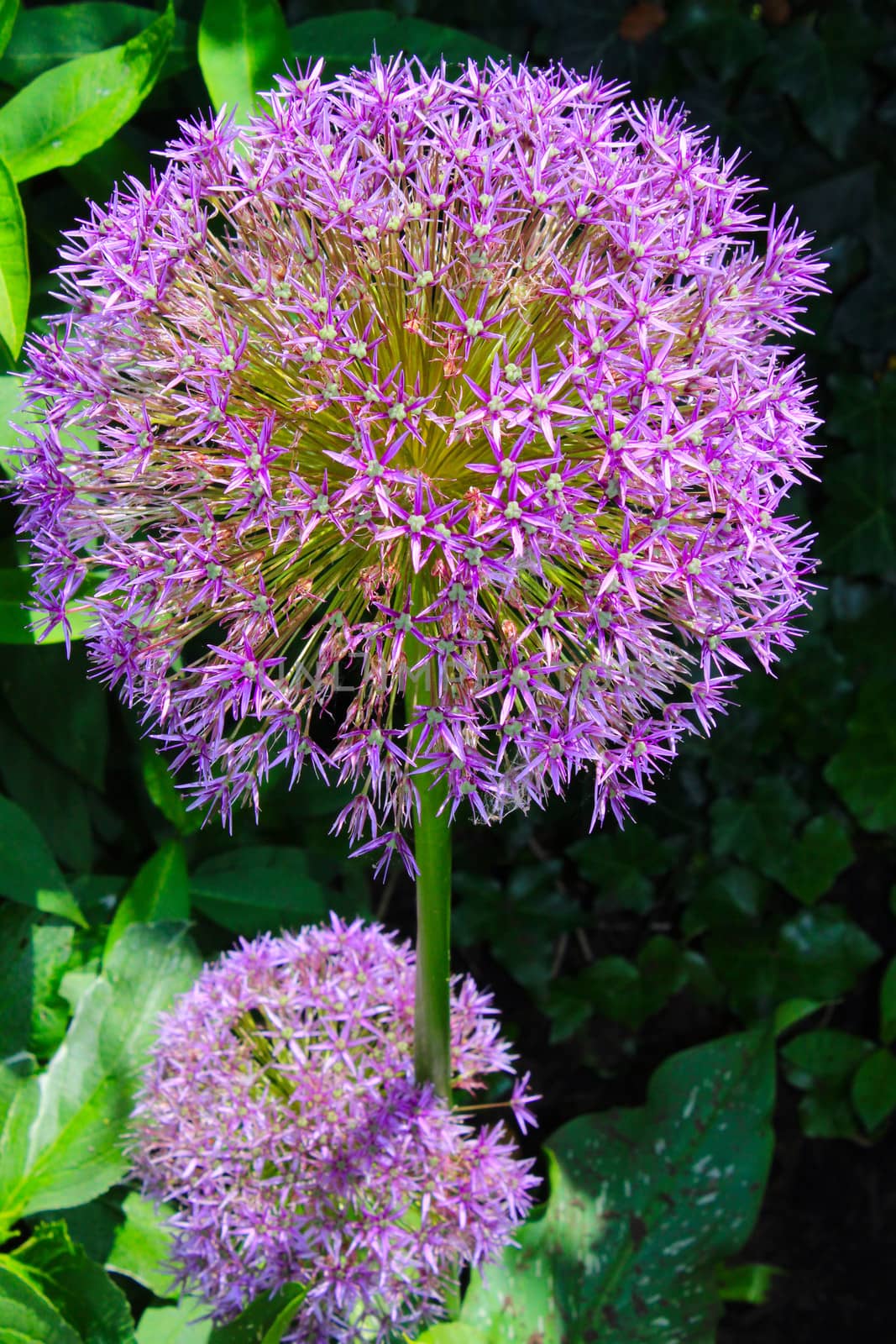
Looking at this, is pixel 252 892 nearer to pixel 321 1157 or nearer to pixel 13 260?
pixel 321 1157

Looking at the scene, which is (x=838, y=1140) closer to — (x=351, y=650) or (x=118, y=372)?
(x=351, y=650)

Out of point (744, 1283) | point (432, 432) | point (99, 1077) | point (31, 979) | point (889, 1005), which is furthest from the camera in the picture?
point (889, 1005)

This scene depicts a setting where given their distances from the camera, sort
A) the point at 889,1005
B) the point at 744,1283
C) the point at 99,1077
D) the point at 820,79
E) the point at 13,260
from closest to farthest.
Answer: the point at 13,260 → the point at 99,1077 → the point at 820,79 → the point at 744,1283 → the point at 889,1005

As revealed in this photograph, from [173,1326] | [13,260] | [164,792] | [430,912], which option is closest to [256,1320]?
[173,1326]

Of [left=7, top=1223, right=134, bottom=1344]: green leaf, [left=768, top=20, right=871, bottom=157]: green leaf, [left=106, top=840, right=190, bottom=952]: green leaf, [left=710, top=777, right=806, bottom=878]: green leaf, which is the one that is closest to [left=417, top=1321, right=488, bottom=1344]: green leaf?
[left=7, top=1223, right=134, bottom=1344]: green leaf

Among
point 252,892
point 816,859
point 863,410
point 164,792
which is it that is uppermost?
point 863,410

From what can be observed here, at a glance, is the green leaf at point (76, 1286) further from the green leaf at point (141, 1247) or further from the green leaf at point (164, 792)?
the green leaf at point (164, 792)

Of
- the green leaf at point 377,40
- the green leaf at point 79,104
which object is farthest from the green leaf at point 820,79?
the green leaf at point 79,104
